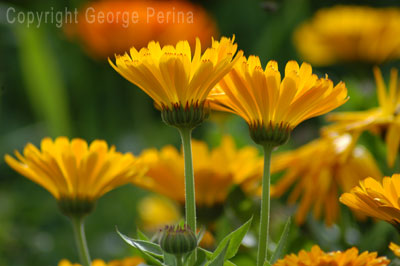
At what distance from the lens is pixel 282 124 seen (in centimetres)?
44

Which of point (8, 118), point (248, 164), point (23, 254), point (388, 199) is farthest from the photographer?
point (8, 118)

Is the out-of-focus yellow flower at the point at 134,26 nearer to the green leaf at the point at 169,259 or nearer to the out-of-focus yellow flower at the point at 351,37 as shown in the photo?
the out-of-focus yellow flower at the point at 351,37

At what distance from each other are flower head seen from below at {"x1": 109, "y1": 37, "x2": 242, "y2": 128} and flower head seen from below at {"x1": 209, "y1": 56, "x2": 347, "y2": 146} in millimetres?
17

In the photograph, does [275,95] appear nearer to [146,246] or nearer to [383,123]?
[146,246]

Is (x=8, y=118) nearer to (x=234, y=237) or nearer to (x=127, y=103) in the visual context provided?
(x=127, y=103)

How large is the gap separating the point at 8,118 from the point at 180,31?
0.67 metres

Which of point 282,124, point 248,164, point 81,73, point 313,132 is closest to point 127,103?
point 81,73

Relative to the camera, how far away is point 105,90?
183 cm

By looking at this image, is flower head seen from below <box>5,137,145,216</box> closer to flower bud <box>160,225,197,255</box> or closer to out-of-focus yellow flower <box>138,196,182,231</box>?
flower bud <box>160,225,197,255</box>

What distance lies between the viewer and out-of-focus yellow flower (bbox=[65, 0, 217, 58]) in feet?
4.45

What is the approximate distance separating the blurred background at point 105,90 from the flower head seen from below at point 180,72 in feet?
1.25

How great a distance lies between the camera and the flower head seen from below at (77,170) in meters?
0.49

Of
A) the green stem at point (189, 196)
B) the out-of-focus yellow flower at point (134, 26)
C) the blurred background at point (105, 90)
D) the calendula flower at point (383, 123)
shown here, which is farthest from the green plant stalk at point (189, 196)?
the out-of-focus yellow flower at point (134, 26)

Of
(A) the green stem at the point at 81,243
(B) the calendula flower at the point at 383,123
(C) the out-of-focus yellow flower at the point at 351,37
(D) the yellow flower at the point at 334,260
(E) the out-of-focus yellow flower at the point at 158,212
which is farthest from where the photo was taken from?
(C) the out-of-focus yellow flower at the point at 351,37
